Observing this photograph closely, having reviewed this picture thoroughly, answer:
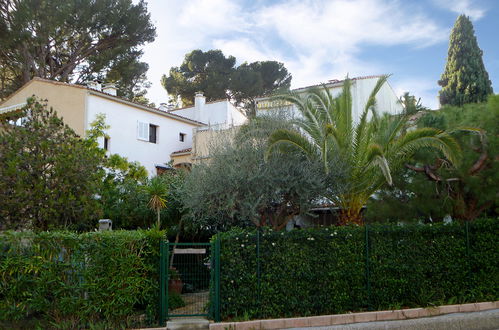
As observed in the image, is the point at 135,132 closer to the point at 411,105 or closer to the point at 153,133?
the point at 153,133

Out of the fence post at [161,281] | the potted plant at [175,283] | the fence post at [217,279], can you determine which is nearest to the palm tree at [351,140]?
the fence post at [217,279]

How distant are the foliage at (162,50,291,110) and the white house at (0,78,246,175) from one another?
31.2 feet

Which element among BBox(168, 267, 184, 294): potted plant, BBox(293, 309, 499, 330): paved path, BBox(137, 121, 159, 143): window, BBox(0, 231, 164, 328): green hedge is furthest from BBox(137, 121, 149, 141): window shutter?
BBox(293, 309, 499, 330): paved path

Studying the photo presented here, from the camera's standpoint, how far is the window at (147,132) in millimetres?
26953

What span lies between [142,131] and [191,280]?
53.5 ft

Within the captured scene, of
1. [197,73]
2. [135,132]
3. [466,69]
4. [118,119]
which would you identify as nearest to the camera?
[118,119]

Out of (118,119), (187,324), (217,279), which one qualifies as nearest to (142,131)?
(118,119)

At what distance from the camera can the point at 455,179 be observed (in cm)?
1308

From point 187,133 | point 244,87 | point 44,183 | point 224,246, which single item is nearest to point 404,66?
point 224,246

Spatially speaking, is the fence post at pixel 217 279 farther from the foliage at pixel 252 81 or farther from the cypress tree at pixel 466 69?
the foliage at pixel 252 81

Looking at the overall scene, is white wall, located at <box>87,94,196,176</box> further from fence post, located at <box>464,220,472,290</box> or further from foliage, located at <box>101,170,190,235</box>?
fence post, located at <box>464,220,472,290</box>

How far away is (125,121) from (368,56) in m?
15.3

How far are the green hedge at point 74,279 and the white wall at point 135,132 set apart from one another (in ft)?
47.0

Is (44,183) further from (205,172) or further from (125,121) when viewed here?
(125,121)
